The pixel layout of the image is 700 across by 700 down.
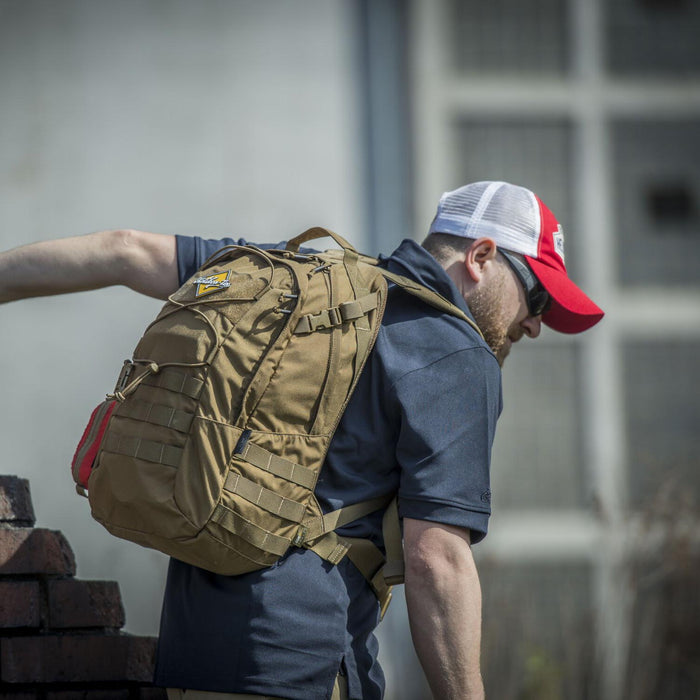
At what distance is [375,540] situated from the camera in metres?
1.87

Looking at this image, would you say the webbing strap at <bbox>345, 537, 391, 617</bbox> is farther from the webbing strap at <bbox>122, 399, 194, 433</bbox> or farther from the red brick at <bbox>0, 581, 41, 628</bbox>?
the red brick at <bbox>0, 581, 41, 628</bbox>

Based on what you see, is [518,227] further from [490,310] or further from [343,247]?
[343,247]

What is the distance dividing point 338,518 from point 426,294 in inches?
18.0

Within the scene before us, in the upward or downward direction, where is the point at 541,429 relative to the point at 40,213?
downward

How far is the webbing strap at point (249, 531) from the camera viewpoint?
164 centimetres

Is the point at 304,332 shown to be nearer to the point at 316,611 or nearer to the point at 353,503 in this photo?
the point at 353,503

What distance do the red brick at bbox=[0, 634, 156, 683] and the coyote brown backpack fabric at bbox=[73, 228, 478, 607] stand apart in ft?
1.48

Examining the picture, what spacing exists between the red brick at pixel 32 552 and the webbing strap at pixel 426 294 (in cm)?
93

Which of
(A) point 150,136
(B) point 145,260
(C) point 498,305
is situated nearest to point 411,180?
(A) point 150,136

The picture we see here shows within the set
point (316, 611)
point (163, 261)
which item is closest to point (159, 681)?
point (316, 611)

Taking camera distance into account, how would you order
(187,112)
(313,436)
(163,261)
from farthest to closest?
(187,112), (163,261), (313,436)

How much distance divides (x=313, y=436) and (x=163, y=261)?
55 centimetres

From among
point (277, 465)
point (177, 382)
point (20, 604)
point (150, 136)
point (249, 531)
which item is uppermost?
point (150, 136)

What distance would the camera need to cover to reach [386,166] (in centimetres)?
448
